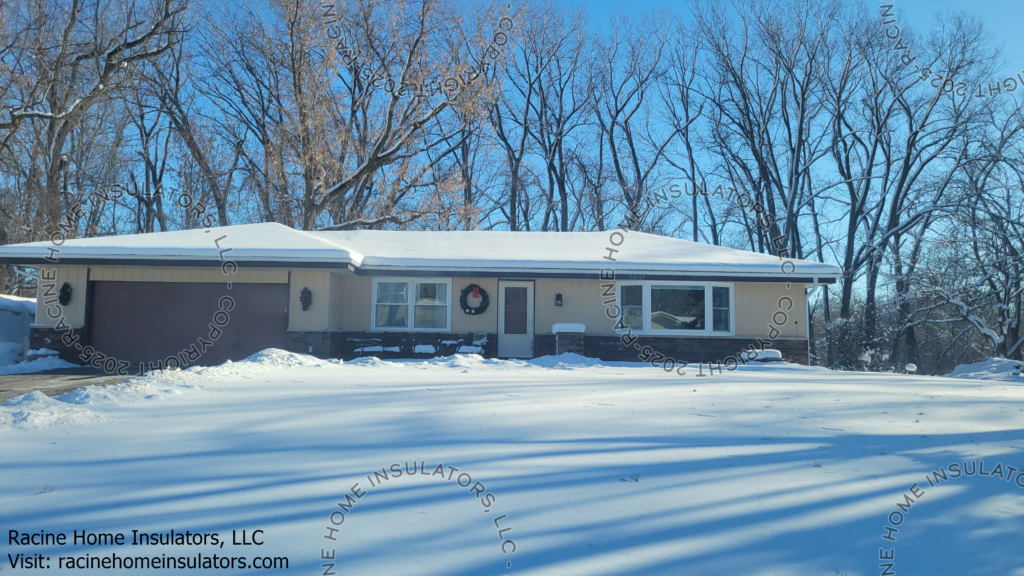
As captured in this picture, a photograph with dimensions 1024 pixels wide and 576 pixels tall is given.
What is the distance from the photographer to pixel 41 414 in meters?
4.88

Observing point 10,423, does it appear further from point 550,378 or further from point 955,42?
point 955,42

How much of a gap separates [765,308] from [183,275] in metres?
12.4

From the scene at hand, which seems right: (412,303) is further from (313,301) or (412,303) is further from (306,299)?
(306,299)

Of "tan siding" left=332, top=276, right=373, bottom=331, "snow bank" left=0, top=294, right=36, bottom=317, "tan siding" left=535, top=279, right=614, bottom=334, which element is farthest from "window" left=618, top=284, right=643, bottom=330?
"snow bank" left=0, top=294, right=36, bottom=317

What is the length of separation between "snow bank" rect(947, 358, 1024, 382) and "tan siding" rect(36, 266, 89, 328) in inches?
662

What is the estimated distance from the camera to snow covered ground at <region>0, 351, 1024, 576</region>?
9.73ft

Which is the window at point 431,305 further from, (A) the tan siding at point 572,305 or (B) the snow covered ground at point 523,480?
(B) the snow covered ground at point 523,480

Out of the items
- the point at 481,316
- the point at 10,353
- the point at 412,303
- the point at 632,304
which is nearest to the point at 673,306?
the point at 632,304

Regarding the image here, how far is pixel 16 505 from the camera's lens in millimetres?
3281

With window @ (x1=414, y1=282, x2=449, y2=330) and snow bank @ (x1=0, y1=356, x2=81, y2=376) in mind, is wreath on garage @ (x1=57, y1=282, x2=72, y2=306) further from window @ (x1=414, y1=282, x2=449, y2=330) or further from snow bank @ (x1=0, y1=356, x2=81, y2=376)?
window @ (x1=414, y1=282, x2=449, y2=330)

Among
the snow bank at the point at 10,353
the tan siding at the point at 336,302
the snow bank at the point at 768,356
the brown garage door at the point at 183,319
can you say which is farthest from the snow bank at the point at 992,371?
the snow bank at the point at 10,353

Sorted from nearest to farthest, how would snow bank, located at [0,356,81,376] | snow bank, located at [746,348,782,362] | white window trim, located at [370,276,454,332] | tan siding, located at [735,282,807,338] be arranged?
snow bank, located at [0,356,81,376] → snow bank, located at [746,348,782,362] → tan siding, located at [735,282,807,338] → white window trim, located at [370,276,454,332]

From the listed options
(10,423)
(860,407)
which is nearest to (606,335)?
(860,407)

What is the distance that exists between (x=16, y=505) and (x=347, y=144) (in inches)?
761
